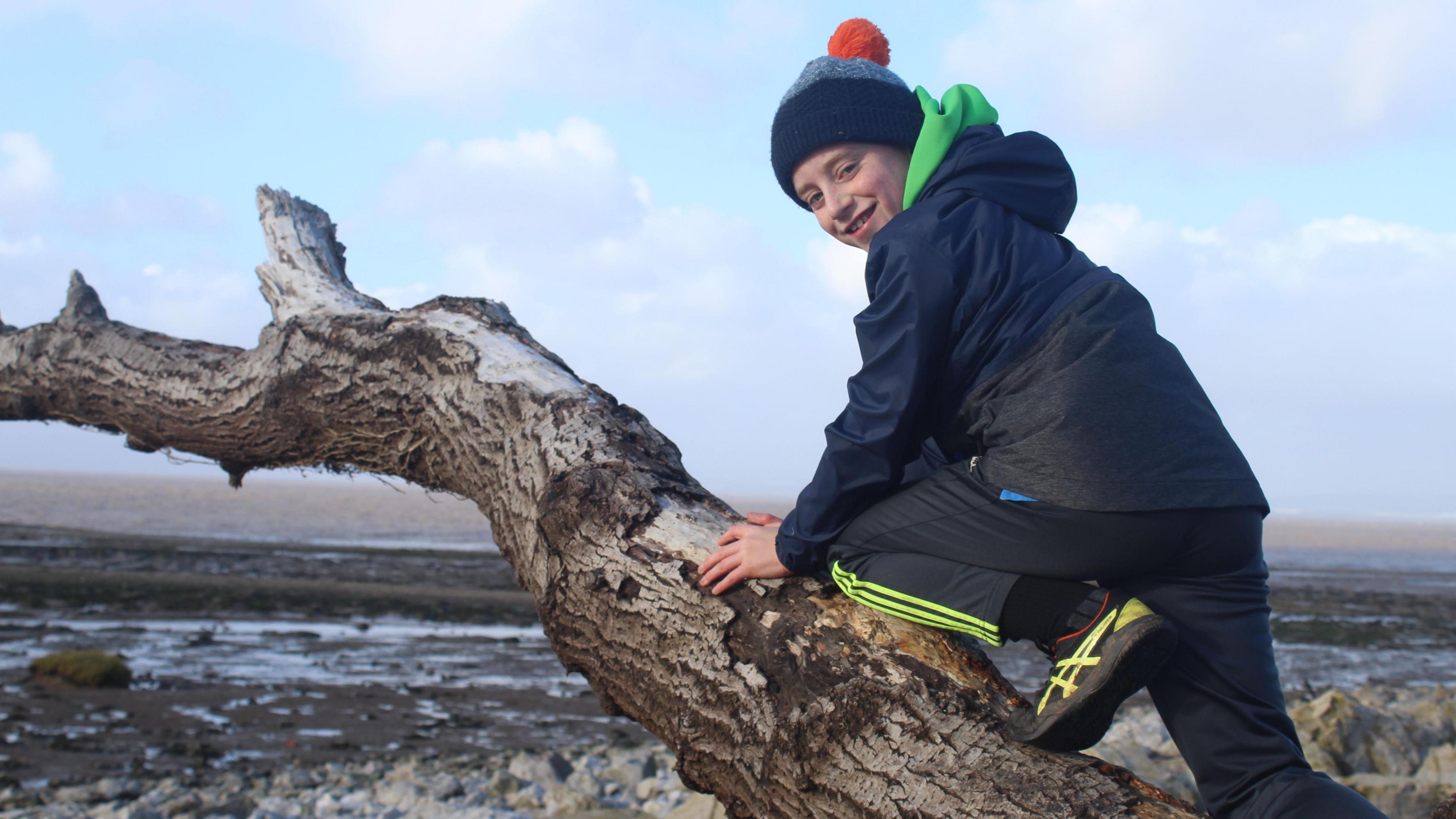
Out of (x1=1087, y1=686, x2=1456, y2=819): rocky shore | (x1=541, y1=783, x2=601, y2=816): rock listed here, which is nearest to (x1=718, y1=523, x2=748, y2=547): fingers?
(x1=1087, y1=686, x2=1456, y2=819): rocky shore

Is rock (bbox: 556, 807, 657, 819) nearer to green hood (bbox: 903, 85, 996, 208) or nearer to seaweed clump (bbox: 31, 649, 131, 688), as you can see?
green hood (bbox: 903, 85, 996, 208)

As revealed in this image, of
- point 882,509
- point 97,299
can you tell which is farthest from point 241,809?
point 882,509

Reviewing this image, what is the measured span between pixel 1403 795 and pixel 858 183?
17.3 ft

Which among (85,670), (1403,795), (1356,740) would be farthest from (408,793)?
(1356,740)

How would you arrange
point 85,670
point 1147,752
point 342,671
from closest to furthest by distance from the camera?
1. point 1147,752
2. point 85,670
3. point 342,671

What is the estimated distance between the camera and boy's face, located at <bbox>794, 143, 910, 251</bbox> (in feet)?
8.13

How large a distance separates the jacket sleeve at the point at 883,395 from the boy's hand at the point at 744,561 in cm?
4

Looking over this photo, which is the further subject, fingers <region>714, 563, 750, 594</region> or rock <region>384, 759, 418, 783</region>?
rock <region>384, 759, 418, 783</region>

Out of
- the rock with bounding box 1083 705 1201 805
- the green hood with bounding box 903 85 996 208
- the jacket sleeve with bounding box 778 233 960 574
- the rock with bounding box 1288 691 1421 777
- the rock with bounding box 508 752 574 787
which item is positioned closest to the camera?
the jacket sleeve with bounding box 778 233 960 574

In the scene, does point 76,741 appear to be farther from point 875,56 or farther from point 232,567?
point 232,567

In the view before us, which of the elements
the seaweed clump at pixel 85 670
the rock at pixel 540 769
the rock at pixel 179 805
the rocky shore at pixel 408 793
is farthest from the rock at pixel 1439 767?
the seaweed clump at pixel 85 670

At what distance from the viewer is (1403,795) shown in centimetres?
534

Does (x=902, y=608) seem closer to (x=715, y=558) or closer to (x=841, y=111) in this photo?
(x=715, y=558)

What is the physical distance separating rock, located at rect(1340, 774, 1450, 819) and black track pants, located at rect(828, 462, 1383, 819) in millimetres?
4529
